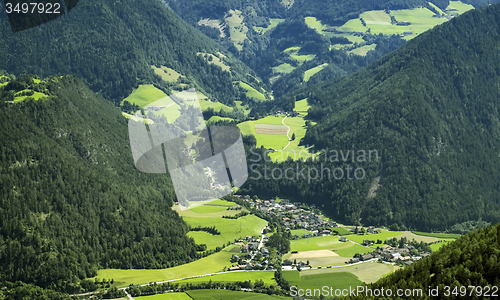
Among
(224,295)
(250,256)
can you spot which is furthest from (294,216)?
(224,295)

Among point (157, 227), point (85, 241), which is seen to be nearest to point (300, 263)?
point (157, 227)

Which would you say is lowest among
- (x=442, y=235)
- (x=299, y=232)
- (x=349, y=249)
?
(x=442, y=235)

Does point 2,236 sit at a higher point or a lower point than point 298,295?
higher

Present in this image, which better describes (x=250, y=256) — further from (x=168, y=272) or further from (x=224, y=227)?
(x=224, y=227)

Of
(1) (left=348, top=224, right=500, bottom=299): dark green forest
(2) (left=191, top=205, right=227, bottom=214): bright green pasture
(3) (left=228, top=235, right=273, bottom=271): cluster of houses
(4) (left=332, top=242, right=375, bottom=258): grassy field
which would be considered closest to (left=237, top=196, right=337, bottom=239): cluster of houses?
(4) (left=332, top=242, right=375, bottom=258): grassy field

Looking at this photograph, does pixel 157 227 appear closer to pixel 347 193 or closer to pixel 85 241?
pixel 85 241
